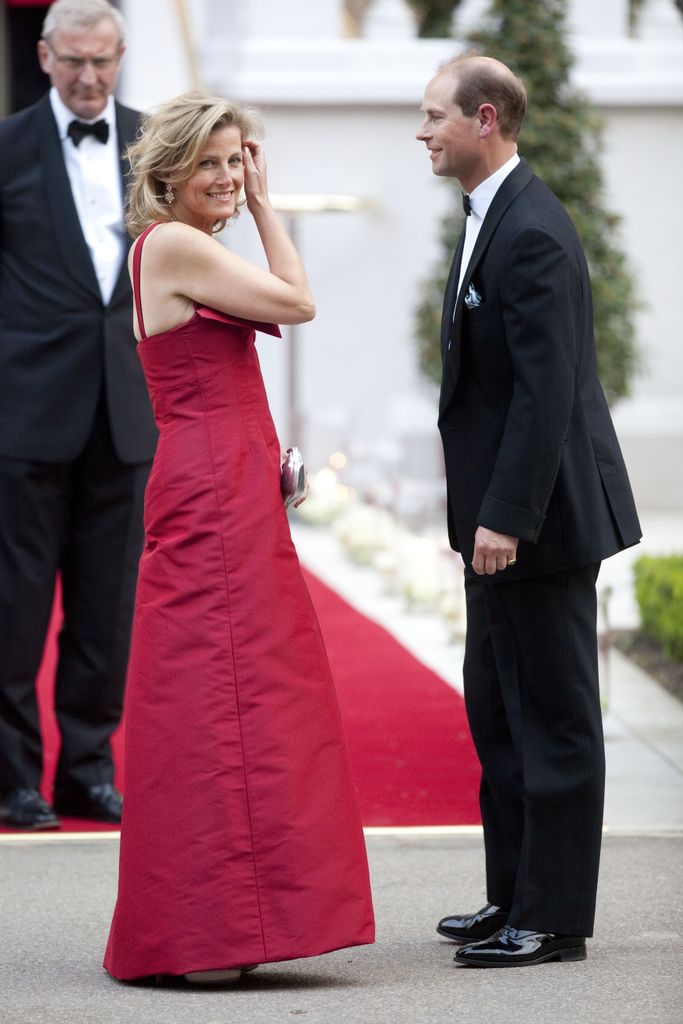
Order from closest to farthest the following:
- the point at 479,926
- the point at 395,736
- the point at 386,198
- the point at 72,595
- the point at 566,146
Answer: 1. the point at 479,926
2. the point at 72,595
3. the point at 395,736
4. the point at 566,146
5. the point at 386,198

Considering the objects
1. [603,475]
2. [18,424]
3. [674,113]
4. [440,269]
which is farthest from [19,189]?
[674,113]

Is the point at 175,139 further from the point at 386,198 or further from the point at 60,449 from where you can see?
the point at 386,198

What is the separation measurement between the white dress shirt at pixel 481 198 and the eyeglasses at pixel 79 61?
4.84ft

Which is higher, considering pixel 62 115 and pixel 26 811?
pixel 62 115

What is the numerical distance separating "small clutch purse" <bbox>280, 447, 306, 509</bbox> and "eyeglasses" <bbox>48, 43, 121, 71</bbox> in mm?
1602

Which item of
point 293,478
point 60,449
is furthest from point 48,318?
point 293,478

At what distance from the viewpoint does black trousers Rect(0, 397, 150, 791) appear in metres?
4.59

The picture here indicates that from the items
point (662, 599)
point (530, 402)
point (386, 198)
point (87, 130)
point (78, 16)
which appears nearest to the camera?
point (530, 402)

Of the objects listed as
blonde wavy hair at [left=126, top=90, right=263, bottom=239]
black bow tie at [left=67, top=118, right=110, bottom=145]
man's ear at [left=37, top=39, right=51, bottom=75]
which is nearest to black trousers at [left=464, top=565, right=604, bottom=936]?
blonde wavy hair at [left=126, top=90, right=263, bottom=239]

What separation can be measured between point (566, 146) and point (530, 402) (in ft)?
27.2

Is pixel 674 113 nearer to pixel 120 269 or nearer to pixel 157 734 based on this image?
pixel 120 269

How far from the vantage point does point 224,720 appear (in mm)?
3229

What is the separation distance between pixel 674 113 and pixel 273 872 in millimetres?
11260

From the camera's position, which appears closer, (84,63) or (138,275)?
(138,275)
